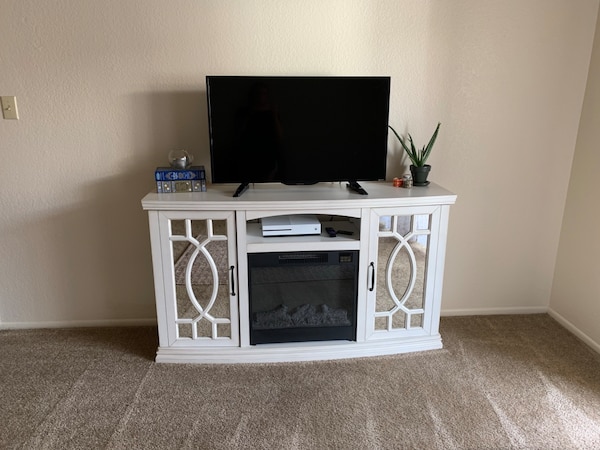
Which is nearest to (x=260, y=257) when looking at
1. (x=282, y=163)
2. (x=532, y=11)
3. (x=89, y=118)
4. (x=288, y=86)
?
(x=282, y=163)

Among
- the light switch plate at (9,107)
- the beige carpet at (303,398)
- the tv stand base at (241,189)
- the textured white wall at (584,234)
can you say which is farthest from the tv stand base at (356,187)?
the light switch plate at (9,107)

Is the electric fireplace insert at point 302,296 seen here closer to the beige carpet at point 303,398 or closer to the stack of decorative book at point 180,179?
the beige carpet at point 303,398

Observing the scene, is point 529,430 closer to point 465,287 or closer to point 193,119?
point 465,287

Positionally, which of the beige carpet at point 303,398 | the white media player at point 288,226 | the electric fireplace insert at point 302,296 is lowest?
the beige carpet at point 303,398

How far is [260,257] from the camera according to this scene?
201cm

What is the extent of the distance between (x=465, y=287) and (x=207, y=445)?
1.68 m

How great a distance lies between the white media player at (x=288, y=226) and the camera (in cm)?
203

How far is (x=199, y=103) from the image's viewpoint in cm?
220

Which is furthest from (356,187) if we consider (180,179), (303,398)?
(303,398)

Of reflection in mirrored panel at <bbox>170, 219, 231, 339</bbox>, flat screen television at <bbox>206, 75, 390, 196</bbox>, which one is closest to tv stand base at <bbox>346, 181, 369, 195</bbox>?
flat screen television at <bbox>206, 75, 390, 196</bbox>

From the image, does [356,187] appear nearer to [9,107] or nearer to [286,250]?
[286,250]
